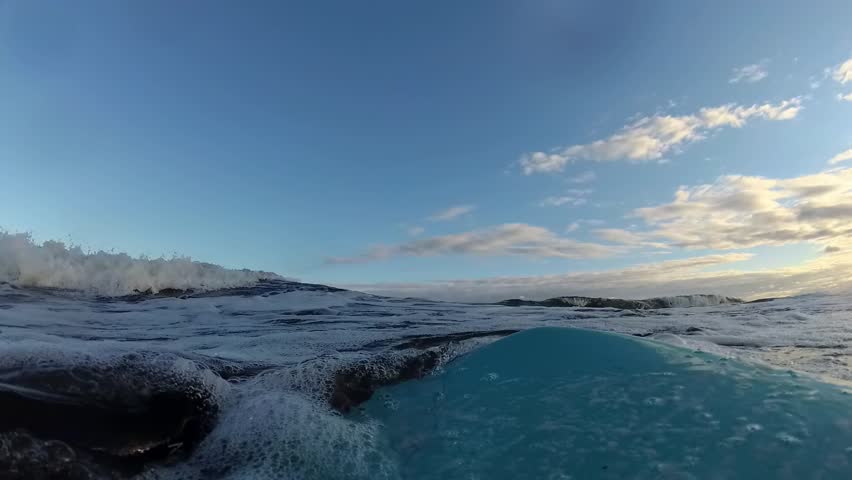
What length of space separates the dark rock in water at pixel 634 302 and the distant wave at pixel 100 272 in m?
8.36

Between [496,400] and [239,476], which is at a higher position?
[496,400]

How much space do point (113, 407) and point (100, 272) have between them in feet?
34.4

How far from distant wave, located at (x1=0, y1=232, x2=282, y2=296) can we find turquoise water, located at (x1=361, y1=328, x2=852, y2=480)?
985 centimetres

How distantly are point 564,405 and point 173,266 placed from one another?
41.3 ft

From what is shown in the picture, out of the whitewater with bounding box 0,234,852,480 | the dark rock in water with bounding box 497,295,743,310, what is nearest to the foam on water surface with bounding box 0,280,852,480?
the whitewater with bounding box 0,234,852,480

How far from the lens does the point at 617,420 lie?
7.14ft

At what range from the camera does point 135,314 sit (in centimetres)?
702

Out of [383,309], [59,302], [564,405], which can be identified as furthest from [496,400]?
[59,302]

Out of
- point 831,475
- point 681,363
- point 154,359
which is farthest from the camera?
point 681,363

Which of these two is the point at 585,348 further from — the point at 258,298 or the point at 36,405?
the point at 258,298

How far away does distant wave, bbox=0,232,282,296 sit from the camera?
920cm

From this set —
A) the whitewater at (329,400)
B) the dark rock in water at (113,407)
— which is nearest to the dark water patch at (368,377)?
the whitewater at (329,400)

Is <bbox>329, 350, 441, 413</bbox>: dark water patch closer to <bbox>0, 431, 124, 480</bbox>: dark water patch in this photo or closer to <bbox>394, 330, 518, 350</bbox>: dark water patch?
<bbox>394, 330, 518, 350</bbox>: dark water patch

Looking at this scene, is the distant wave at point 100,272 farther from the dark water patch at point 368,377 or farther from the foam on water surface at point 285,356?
the dark water patch at point 368,377
